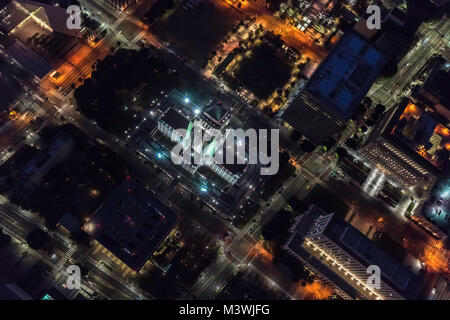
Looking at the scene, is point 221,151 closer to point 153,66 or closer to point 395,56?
point 153,66

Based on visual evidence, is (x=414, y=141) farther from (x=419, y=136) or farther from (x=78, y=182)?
(x=78, y=182)

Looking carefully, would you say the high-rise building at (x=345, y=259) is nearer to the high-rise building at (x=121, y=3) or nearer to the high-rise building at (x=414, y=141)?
the high-rise building at (x=414, y=141)

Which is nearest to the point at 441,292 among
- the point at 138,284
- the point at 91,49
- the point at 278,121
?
the point at 278,121

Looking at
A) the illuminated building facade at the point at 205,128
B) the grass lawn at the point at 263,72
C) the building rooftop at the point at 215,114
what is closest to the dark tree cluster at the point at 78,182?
the illuminated building facade at the point at 205,128

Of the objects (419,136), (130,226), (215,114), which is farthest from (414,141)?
(130,226)

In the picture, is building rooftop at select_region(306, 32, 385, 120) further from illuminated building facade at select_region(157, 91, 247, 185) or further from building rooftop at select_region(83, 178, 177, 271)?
building rooftop at select_region(83, 178, 177, 271)
